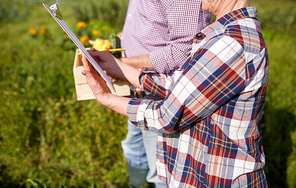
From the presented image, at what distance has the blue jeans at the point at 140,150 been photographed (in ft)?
5.28

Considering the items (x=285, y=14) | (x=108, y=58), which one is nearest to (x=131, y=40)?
(x=108, y=58)

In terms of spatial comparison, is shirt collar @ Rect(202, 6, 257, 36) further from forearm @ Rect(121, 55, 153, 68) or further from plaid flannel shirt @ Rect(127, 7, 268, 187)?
forearm @ Rect(121, 55, 153, 68)

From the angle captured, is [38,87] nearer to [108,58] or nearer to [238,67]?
[108,58]

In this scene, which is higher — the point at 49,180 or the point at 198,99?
the point at 198,99

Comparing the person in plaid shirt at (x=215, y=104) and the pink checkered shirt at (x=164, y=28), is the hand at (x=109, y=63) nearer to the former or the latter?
the person in plaid shirt at (x=215, y=104)

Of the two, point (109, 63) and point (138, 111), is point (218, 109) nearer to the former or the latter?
point (138, 111)

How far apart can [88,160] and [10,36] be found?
12.8 feet

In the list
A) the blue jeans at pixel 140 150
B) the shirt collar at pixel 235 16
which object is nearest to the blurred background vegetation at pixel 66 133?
the blue jeans at pixel 140 150

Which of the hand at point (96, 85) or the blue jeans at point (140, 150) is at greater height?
the hand at point (96, 85)

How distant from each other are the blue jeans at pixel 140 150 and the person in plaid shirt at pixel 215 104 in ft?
1.18

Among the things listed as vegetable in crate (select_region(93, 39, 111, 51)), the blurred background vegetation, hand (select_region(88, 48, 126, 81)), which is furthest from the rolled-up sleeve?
the blurred background vegetation

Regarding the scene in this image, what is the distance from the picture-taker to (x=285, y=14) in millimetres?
6156

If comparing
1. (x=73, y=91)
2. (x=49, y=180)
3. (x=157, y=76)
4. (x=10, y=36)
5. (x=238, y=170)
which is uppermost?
(x=10, y=36)

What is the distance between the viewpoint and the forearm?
1.37 meters
